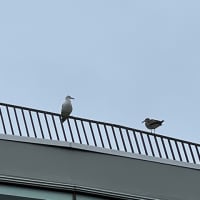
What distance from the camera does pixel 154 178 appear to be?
1967 centimetres

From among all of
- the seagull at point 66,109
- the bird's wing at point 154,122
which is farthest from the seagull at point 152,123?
the seagull at point 66,109

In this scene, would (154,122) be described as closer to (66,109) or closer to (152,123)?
(152,123)

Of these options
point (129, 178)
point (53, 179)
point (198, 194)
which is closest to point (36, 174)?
point (53, 179)

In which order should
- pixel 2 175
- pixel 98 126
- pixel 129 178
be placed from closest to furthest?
pixel 2 175 → pixel 129 178 → pixel 98 126

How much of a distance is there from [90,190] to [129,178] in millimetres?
987

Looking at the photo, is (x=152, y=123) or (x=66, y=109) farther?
(x=152, y=123)

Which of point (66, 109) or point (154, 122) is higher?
point (154, 122)

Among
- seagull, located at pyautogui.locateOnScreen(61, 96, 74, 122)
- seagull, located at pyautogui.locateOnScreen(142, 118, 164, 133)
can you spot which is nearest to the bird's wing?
seagull, located at pyautogui.locateOnScreen(142, 118, 164, 133)

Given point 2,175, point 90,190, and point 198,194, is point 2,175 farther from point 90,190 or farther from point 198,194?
point 198,194

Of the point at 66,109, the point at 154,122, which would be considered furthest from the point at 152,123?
the point at 66,109

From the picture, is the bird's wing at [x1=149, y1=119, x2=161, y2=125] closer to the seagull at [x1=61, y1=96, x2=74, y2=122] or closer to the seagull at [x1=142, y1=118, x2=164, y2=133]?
the seagull at [x1=142, y1=118, x2=164, y2=133]

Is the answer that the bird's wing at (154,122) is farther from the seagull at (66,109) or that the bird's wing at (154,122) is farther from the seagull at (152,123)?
the seagull at (66,109)

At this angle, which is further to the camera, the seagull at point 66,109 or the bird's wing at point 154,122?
the bird's wing at point 154,122

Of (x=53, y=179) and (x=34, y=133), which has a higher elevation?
(x=34, y=133)
